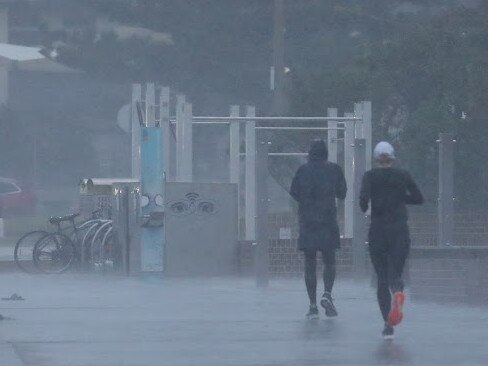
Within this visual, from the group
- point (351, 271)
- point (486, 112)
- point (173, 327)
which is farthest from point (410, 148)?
point (173, 327)

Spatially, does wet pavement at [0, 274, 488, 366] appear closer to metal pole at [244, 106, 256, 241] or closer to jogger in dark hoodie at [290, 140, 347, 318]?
jogger in dark hoodie at [290, 140, 347, 318]

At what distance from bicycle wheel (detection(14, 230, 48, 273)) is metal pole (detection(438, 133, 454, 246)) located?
5843mm

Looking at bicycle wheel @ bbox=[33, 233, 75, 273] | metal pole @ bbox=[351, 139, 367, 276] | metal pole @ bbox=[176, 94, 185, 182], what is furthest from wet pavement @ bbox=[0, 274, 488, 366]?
metal pole @ bbox=[176, 94, 185, 182]

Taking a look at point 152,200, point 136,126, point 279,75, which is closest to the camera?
point 152,200

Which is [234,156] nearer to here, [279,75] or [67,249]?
[67,249]

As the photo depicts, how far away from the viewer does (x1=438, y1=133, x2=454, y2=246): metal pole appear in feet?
55.5

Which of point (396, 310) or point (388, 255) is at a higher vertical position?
point (388, 255)

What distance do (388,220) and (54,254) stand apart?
915cm

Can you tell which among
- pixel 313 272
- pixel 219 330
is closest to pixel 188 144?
pixel 313 272

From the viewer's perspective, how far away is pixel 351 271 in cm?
1888

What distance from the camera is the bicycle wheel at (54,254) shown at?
19453mm

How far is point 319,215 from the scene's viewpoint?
12594mm

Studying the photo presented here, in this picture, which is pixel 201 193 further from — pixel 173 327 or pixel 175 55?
pixel 175 55

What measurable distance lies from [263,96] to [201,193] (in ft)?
88.9
